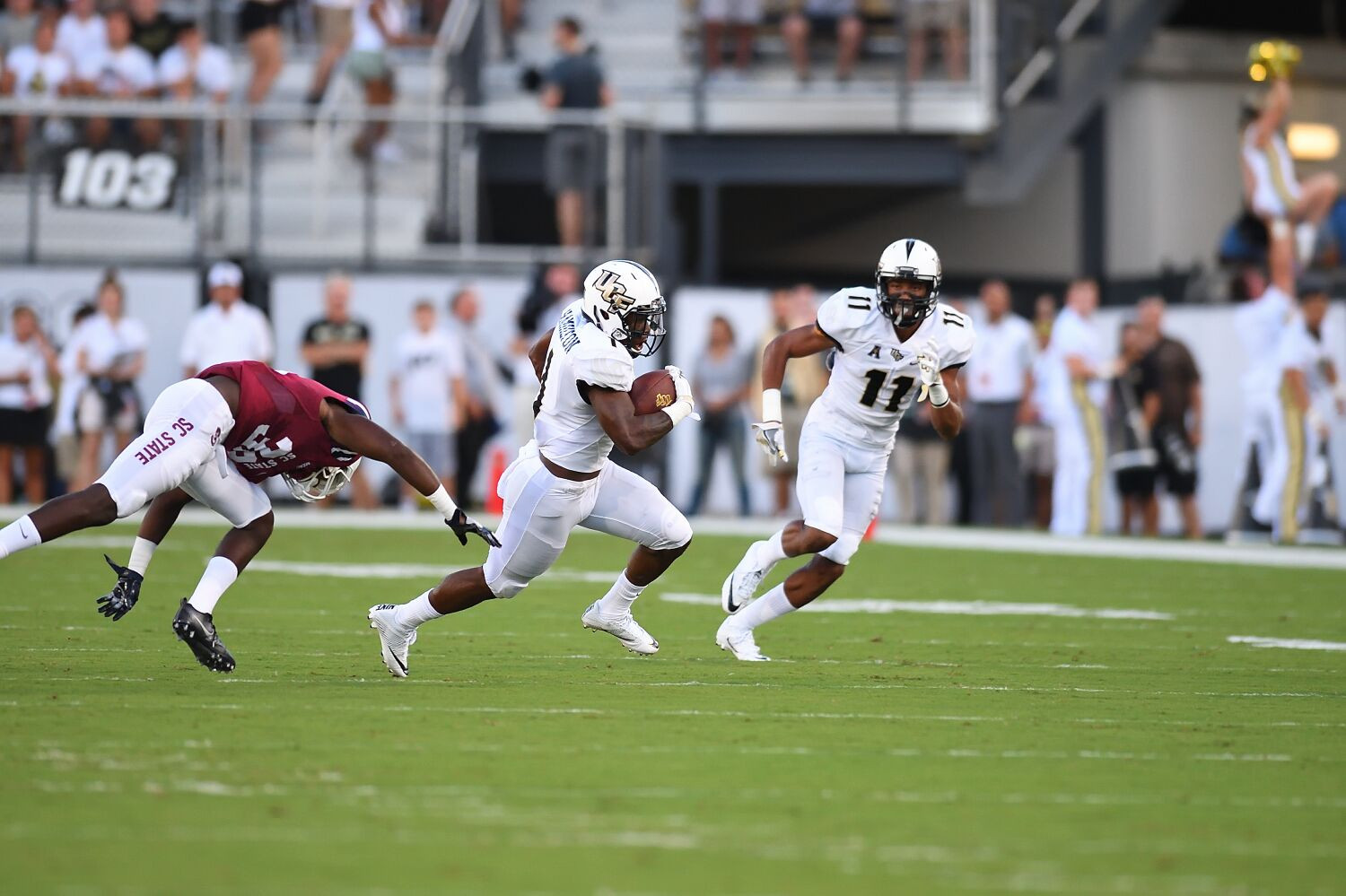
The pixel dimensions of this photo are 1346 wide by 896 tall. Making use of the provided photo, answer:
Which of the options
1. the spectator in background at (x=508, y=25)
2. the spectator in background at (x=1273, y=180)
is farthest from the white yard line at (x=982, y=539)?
the spectator in background at (x=508, y=25)

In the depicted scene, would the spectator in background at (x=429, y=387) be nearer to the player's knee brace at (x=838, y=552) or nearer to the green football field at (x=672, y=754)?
the green football field at (x=672, y=754)

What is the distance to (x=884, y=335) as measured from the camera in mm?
8477

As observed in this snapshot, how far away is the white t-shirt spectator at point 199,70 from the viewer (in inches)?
725

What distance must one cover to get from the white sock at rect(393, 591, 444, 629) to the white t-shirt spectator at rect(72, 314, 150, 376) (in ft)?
30.5

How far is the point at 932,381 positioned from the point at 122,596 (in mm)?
3214

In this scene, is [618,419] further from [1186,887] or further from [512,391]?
[512,391]

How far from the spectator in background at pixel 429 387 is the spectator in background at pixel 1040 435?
451 cm

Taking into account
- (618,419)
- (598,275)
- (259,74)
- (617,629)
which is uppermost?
(259,74)

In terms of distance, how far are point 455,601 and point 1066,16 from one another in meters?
16.5

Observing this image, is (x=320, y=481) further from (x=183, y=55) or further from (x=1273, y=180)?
(x=183, y=55)

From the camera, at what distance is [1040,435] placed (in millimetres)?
17078

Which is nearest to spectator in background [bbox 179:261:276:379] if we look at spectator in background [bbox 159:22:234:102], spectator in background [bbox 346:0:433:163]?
spectator in background [bbox 346:0:433:163]

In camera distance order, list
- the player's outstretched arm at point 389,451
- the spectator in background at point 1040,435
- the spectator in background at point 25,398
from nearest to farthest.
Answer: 1. the player's outstretched arm at point 389,451
2. the spectator in background at point 25,398
3. the spectator in background at point 1040,435

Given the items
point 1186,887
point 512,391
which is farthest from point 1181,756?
point 512,391
